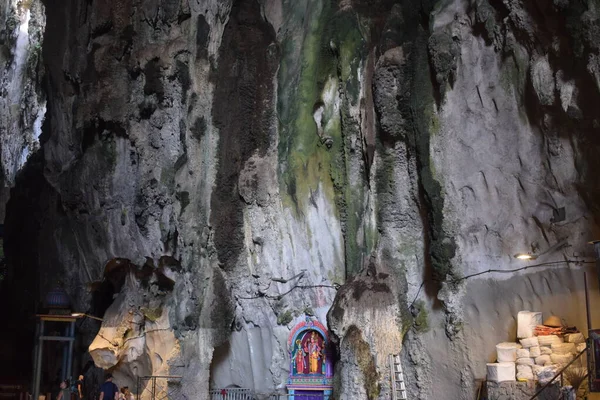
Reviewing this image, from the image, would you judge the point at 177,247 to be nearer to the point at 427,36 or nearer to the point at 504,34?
the point at 427,36

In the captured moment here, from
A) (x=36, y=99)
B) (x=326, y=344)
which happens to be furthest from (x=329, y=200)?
(x=36, y=99)

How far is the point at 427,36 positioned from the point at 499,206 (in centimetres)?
444

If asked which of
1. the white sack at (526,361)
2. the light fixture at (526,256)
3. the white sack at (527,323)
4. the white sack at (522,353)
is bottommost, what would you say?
the white sack at (526,361)

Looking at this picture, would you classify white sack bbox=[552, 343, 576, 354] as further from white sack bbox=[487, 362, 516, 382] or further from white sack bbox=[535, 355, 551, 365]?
white sack bbox=[487, 362, 516, 382]

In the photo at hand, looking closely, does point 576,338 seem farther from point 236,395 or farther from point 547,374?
point 236,395

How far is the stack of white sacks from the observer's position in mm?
12969

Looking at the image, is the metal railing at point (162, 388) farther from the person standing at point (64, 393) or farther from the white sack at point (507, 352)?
the white sack at point (507, 352)

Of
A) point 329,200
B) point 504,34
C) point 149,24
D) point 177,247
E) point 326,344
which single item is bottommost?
point 326,344

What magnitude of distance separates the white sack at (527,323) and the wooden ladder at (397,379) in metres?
2.65

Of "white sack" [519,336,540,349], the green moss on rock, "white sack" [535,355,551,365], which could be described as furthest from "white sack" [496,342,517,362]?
the green moss on rock

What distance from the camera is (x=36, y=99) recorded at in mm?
32469

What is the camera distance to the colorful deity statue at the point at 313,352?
727 inches

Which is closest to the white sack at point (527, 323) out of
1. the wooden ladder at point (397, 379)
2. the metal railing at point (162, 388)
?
the wooden ladder at point (397, 379)

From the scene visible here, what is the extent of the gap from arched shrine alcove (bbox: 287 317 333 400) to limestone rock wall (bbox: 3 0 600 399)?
0.42 metres
